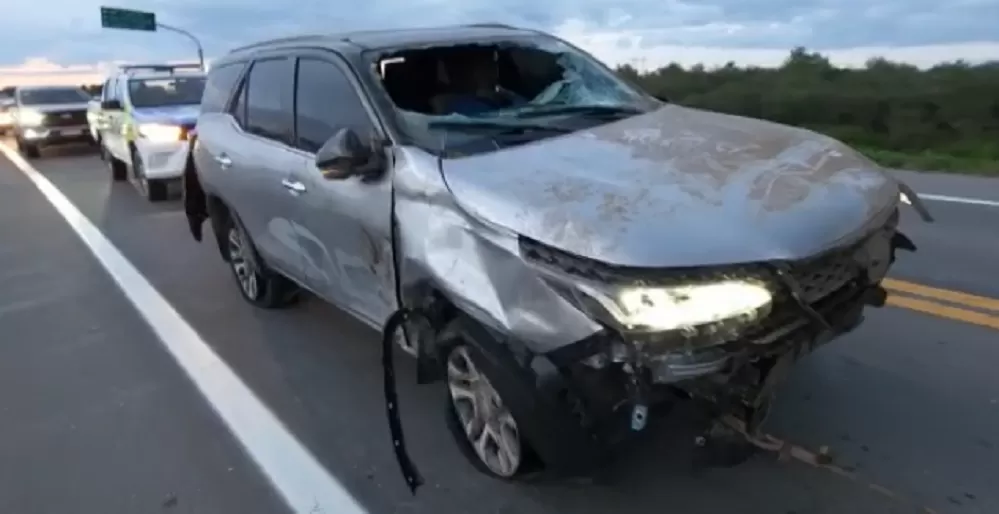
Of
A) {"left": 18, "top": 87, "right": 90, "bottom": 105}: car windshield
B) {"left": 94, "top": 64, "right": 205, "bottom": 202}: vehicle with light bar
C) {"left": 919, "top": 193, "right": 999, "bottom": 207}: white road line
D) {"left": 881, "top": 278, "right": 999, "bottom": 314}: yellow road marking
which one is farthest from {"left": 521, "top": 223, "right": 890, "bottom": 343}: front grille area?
{"left": 18, "top": 87, "right": 90, "bottom": 105}: car windshield

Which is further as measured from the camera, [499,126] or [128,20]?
[128,20]

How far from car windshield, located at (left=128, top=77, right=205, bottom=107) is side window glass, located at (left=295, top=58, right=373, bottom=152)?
29.5 ft

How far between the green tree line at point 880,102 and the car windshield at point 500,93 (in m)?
9.26

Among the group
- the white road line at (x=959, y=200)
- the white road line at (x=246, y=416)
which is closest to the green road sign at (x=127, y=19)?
the white road line at (x=246, y=416)

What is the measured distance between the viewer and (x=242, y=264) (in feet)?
22.9

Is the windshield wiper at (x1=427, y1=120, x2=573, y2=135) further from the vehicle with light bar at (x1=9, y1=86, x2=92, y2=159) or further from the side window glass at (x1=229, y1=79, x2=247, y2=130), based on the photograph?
the vehicle with light bar at (x1=9, y1=86, x2=92, y2=159)

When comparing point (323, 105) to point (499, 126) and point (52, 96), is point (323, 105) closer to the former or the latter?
point (499, 126)

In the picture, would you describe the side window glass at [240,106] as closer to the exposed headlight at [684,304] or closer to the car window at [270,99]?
the car window at [270,99]

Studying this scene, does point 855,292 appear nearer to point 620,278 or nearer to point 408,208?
point 620,278

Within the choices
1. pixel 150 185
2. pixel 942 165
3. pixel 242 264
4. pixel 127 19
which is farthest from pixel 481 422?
pixel 127 19

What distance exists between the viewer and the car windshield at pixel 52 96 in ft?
74.2

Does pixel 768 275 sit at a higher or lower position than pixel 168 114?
higher

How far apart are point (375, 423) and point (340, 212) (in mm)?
1054

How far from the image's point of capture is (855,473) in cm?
384
